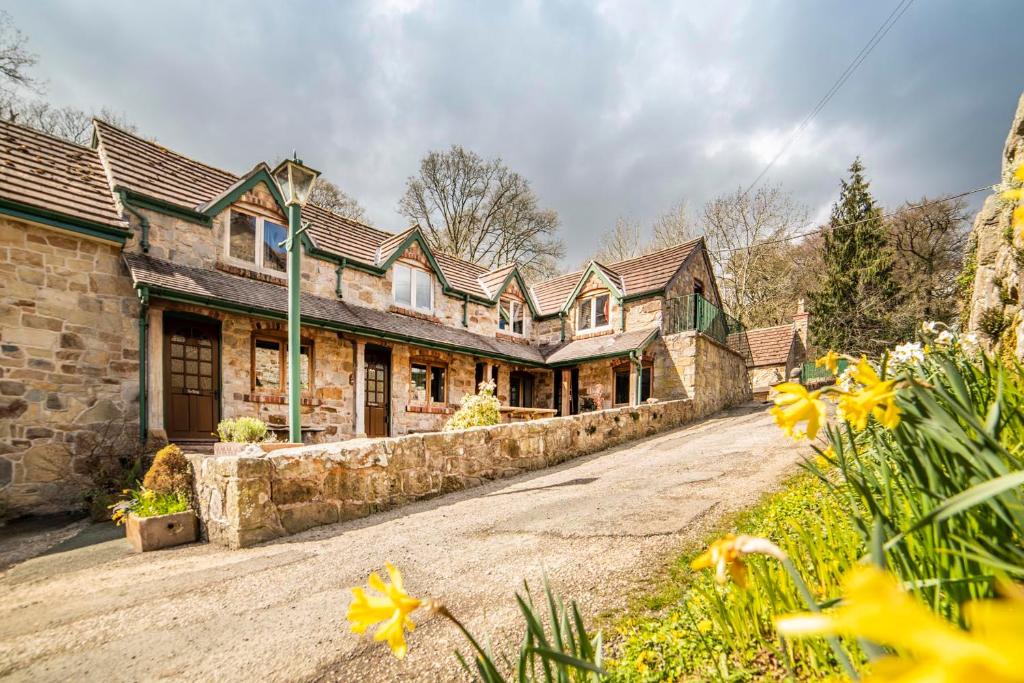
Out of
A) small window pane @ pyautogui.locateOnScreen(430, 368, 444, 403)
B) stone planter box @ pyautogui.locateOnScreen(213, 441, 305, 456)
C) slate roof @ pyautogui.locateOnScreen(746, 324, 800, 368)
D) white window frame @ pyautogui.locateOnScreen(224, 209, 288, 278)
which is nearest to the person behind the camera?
stone planter box @ pyautogui.locateOnScreen(213, 441, 305, 456)

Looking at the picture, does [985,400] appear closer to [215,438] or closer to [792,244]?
[215,438]

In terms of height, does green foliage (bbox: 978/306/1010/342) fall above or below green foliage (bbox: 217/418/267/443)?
above

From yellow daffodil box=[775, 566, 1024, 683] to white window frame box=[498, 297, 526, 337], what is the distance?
16680 mm

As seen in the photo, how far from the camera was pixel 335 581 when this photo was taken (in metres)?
3.69

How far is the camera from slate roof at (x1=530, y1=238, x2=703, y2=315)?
53.9 feet

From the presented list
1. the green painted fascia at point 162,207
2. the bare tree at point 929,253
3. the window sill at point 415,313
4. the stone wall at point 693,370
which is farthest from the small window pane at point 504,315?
the bare tree at point 929,253

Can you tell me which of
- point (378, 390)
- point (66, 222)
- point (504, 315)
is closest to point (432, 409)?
point (378, 390)

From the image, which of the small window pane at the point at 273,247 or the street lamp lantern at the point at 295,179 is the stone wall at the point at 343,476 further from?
the small window pane at the point at 273,247

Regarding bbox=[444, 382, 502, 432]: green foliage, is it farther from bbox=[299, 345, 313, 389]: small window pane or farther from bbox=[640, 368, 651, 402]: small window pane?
bbox=[640, 368, 651, 402]: small window pane

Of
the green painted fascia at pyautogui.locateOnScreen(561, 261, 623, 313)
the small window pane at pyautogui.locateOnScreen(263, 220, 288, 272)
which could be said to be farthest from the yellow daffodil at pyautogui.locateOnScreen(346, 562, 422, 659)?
the green painted fascia at pyautogui.locateOnScreen(561, 261, 623, 313)

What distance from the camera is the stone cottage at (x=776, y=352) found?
21391 mm

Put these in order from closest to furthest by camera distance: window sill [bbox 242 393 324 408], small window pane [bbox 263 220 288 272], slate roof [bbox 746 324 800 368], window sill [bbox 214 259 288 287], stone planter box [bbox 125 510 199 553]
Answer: stone planter box [bbox 125 510 199 553] → window sill [bbox 242 393 324 408] → window sill [bbox 214 259 288 287] → small window pane [bbox 263 220 288 272] → slate roof [bbox 746 324 800 368]

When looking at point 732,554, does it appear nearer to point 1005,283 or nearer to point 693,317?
point 1005,283

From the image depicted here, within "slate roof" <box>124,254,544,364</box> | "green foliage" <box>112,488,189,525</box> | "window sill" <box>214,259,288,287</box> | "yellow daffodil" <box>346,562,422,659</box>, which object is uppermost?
"window sill" <box>214,259,288,287</box>
